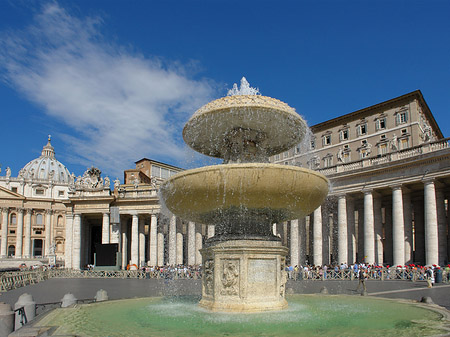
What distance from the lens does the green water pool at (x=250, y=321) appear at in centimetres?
834

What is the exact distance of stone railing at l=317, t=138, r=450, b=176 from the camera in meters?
33.2

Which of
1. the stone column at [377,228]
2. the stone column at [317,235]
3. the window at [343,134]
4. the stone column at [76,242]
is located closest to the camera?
the stone column at [377,228]

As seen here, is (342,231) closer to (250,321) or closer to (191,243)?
(191,243)

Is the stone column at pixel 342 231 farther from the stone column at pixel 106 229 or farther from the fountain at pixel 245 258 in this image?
the stone column at pixel 106 229

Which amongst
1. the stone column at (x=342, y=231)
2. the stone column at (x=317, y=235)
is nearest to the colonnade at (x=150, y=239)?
the stone column at (x=317, y=235)

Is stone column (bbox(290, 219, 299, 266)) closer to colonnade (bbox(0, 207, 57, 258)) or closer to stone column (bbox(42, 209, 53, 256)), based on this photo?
colonnade (bbox(0, 207, 57, 258))

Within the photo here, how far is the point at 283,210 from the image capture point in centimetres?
1141

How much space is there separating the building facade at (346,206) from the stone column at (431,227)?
66 millimetres

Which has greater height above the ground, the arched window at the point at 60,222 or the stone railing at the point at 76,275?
the arched window at the point at 60,222

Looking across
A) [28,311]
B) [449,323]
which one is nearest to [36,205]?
[28,311]

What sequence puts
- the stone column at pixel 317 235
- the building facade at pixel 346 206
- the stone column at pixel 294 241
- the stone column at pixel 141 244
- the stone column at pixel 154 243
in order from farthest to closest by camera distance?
the stone column at pixel 141 244 → the stone column at pixel 154 243 → the stone column at pixel 294 241 → the stone column at pixel 317 235 → the building facade at pixel 346 206

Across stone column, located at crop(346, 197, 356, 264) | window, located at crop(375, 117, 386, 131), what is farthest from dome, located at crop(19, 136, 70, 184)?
stone column, located at crop(346, 197, 356, 264)

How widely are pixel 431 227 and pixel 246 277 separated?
2579 centimetres

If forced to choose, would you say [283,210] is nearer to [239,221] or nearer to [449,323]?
[239,221]
